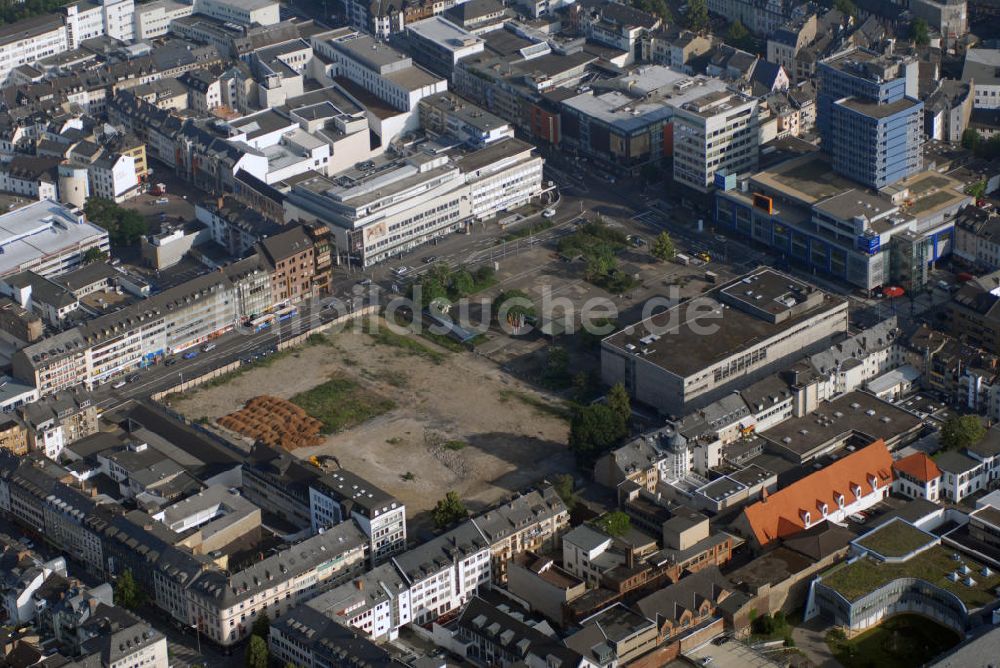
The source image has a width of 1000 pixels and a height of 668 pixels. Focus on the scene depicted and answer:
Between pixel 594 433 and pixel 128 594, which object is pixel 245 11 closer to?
pixel 594 433

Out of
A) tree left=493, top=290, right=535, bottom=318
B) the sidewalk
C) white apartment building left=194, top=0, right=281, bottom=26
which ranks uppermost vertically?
white apartment building left=194, top=0, right=281, bottom=26

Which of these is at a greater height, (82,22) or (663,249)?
(82,22)

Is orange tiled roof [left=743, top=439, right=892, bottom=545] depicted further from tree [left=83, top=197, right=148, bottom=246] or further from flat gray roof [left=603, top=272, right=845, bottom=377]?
tree [left=83, top=197, right=148, bottom=246]

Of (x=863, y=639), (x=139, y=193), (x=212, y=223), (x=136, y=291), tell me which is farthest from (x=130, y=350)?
(x=863, y=639)

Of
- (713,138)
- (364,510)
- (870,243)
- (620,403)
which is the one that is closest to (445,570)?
(364,510)

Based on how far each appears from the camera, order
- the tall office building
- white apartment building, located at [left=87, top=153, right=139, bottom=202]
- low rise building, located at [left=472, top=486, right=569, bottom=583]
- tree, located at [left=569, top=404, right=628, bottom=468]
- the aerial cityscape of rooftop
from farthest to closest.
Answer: white apartment building, located at [left=87, top=153, right=139, bottom=202]
the tall office building
tree, located at [left=569, top=404, right=628, bottom=468]
low rise building, located at [left=472, top=486, right=569, bottom=583]
the aerial cityscape of rooftop

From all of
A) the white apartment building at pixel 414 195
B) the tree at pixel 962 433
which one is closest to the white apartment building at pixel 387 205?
the white apartment building at pixel 414 195

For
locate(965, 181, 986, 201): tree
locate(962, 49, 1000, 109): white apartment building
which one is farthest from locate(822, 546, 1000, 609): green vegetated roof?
locate(962, 49, 1000, 109): white apartment building
